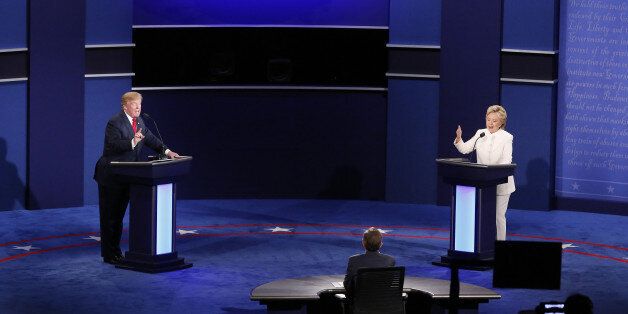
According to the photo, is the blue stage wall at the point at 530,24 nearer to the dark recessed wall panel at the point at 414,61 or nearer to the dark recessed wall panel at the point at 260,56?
the dark recessed wall panel at the point at 414,61

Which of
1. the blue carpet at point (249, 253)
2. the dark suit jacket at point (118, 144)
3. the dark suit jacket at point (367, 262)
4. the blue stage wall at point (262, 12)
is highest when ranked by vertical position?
the blue stage wall at point (262, 12)

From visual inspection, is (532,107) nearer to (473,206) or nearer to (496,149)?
(496,149)

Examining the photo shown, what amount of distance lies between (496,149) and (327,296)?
3.80 m

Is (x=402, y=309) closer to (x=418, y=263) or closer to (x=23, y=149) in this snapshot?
(x=418, y=263)

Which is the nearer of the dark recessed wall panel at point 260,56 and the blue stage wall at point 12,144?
the blue stage wall at point 12,144

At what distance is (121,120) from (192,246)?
180cm

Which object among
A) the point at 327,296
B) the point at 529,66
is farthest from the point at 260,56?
the point at 327,296

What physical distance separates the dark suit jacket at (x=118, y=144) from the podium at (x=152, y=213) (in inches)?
6.7

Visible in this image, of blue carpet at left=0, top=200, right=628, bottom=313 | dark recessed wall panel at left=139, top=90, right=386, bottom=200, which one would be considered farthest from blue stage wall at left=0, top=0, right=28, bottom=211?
dark recessed wall panel at left=139, top=90, right=386, bottom=200

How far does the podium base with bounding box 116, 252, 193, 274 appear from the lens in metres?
10.6

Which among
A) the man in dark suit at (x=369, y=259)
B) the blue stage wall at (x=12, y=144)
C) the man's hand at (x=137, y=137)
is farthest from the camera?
the blue stage wall at (x=12, y=144)

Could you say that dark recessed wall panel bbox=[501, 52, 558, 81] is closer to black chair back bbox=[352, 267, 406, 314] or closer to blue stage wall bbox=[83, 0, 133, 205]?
blue stage wall bbox=[83, 0, 133, 205]

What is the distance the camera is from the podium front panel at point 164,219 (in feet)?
35.1

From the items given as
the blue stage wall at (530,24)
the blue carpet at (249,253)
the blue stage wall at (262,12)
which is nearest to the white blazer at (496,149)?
the blue carpet at (249,253)
